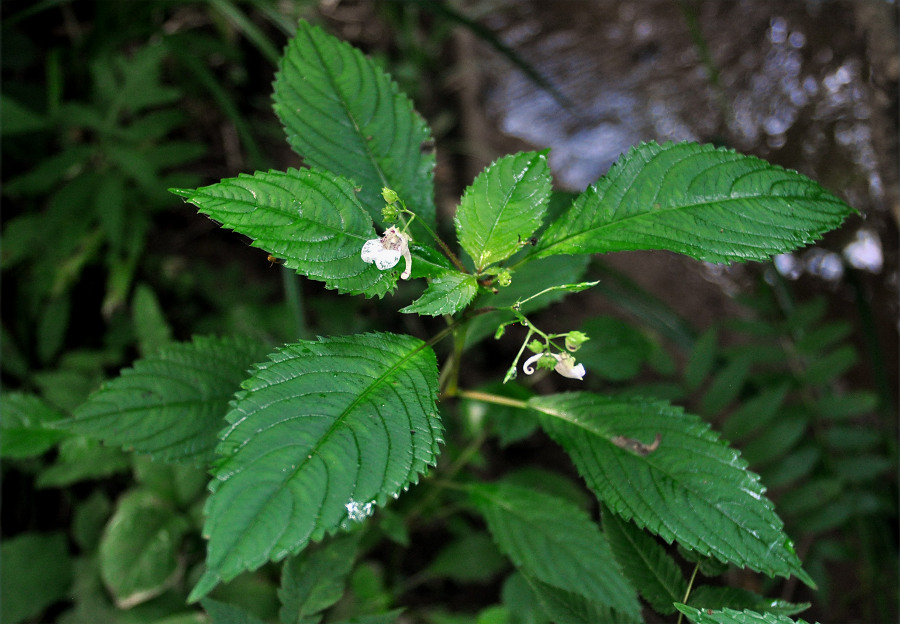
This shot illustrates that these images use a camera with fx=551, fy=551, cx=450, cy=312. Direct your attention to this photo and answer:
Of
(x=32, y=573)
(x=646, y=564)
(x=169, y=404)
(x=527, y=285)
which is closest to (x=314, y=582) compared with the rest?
(x=169, y=404)

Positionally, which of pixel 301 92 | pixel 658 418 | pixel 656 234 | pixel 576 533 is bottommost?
pixel 576 533

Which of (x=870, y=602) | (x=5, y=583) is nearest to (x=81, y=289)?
(x=5, y=583)

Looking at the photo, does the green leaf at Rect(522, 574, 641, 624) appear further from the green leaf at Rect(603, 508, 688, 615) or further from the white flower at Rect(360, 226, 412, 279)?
the white flower at Rect(360, 226, 412, 279)

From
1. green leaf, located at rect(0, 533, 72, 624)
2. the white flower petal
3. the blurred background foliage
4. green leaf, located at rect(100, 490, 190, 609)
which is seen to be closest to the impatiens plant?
the white flower petal

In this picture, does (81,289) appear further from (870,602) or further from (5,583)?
(870,602)

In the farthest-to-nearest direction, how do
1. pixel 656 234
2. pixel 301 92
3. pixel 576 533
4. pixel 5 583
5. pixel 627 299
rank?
1. pixel 627 299
2. pixel 5 583
3. pixel 576 533
4. pixel 301 92
5. pixel 656 234

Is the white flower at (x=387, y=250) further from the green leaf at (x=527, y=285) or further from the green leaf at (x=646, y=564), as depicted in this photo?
the green leaf at (x=646, y=564)

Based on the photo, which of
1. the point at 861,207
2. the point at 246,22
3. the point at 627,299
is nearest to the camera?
the point at 246,22
